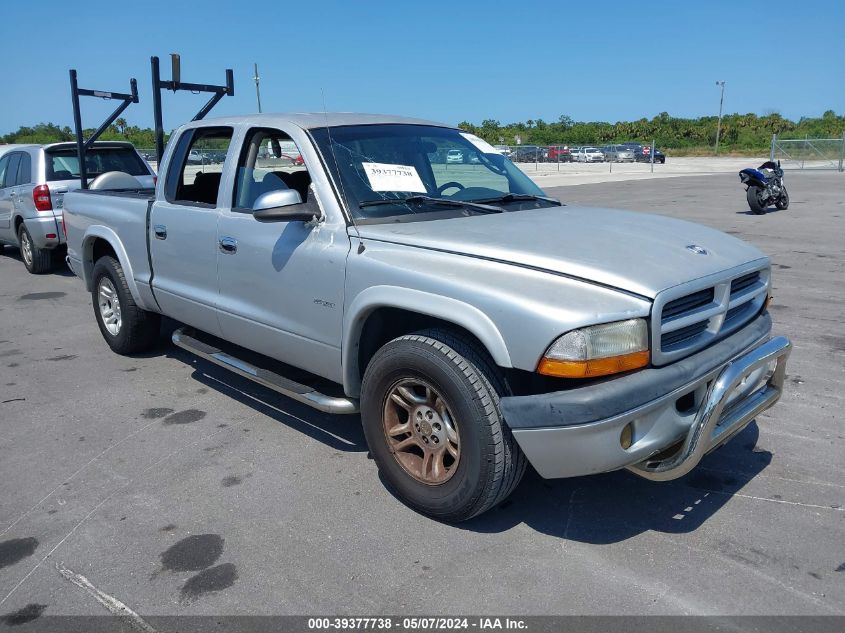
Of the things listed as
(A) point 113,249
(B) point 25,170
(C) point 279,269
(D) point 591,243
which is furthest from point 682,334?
(B) point 25,170

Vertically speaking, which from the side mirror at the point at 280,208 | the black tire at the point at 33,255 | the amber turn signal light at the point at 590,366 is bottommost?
the black tire at the point at 33,255

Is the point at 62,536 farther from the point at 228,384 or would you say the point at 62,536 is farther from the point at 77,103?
the point at 77,103

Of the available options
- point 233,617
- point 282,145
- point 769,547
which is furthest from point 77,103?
point 769,547

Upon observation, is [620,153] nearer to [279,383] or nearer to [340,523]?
[279,383]

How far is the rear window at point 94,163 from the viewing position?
9.77 m

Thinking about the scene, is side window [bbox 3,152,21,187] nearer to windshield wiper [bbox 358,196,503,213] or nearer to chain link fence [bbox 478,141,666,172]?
windshield wiper [bbox 358,196,503,213]

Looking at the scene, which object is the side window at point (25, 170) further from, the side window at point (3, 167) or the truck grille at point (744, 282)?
the truck grille at point (744, 282)

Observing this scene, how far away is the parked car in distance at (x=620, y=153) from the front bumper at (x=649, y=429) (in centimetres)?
4979

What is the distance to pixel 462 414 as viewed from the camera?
10.0 feet

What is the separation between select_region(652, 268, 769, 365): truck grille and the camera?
9.48ft

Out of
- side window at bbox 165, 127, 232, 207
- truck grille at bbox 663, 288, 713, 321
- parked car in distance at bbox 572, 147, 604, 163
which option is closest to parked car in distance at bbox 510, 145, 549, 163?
parked car in distance at bbox 572, 147, 604, 163

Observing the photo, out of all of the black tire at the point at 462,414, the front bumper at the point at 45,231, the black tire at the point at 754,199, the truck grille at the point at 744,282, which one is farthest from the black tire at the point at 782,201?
the black tire at the point at 462,414

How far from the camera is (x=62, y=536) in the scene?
3.37 metres

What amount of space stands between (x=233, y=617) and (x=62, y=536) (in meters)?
1.13
